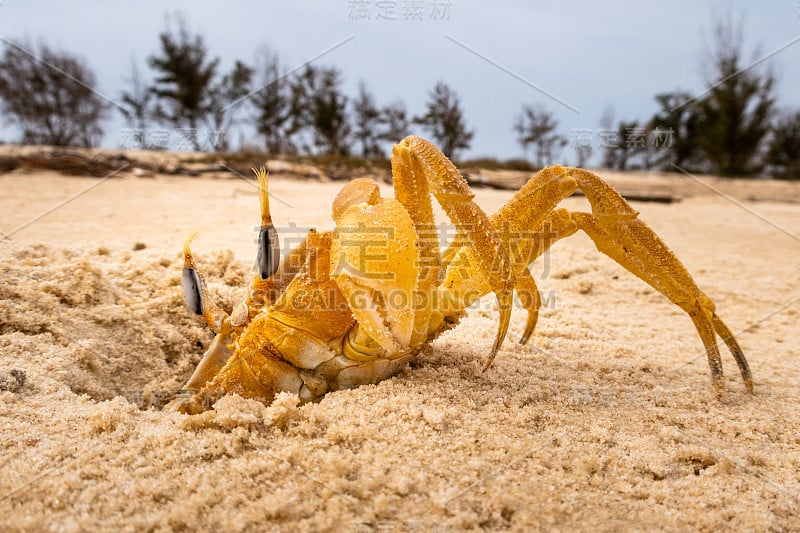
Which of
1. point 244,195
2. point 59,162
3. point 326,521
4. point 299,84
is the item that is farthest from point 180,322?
point 299,84

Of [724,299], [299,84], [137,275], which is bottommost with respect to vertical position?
[724,299]

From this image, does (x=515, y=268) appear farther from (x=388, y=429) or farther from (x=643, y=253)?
(x=388, y=429)

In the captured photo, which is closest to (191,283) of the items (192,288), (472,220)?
(192,288)

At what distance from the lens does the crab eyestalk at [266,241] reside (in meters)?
2.18

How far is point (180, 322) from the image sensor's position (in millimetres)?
3602

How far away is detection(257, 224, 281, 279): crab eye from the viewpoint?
2.18m

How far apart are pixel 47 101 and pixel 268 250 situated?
122 feet

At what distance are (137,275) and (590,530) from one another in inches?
135

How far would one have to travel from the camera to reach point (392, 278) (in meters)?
2.19

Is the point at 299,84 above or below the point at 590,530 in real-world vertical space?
above

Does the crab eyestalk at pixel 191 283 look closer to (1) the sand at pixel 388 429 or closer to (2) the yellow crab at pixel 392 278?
(2) the yellow crab at pixel 392 278

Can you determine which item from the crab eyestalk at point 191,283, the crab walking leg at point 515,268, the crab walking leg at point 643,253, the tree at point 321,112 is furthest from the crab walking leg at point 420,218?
the tree at point 321,112

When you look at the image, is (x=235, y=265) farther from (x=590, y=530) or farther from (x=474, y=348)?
(x=590, y=530)

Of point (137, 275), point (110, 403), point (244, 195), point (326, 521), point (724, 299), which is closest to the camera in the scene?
point (326, 521)
